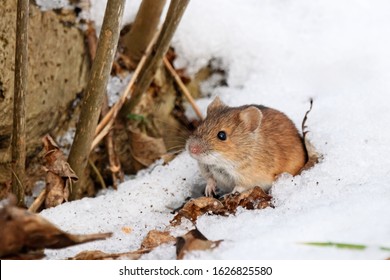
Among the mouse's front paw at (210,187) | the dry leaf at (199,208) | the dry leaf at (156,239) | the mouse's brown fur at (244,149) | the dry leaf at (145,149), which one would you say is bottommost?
the dry leaf at (156,239)

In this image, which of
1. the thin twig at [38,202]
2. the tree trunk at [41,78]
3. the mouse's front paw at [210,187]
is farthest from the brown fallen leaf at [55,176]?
the mouse's front paw at [210,187]

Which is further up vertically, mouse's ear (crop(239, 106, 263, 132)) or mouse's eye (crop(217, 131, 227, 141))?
mouse's ear (crop(239, 106, 263, 132))

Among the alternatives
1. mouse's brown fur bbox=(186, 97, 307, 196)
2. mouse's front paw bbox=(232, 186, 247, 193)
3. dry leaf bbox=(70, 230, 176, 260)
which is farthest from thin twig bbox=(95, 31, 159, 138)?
dry leaf bbox=(70, 230, 176, 260)

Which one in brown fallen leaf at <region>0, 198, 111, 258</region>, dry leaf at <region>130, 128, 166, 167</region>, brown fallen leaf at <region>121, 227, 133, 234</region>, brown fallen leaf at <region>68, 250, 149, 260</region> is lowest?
brown fallen leaf at <region>0, 198, 111, 258</region>

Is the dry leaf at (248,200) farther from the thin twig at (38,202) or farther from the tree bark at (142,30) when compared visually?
the tree bark at (142,30)

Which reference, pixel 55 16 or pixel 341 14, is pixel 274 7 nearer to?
pixel 341 14

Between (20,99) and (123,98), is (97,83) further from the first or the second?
(123,98)

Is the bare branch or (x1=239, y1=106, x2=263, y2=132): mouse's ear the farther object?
(x1=239, y1=106, x2=263, y2=132): mouse's ear

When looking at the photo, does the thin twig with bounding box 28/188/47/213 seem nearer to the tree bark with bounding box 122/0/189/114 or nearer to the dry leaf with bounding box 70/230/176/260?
the dry leaf with bounding box 70/230/176/260

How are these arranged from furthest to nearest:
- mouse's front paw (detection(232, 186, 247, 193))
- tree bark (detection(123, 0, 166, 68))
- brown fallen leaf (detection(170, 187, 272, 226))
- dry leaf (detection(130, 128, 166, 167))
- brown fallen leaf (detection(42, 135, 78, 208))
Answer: dry leaf (detection(130, 128, 166, 167)) → tree bark (detection(123, 0, 166, 68)) → mouse's front paw (detection(232, 186, 247, 193)) → brown fallen leaf (detection(42, 135, 78, 208)) → brown fallen leaf (detection(170, 187, 272, 226))
